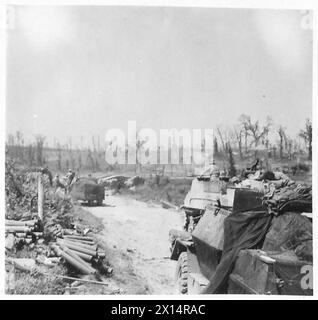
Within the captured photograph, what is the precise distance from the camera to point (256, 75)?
6.40 metres

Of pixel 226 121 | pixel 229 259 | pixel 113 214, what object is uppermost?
pixel 226 121

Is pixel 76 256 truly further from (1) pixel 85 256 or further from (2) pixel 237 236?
(2) pixel 237 236

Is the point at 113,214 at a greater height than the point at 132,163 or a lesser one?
lesser

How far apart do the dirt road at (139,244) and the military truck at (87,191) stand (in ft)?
0.35

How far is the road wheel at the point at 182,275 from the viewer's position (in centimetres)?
617

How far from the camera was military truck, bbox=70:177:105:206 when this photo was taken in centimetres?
634

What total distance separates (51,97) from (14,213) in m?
1.70

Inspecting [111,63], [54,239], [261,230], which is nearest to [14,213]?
[54,239]

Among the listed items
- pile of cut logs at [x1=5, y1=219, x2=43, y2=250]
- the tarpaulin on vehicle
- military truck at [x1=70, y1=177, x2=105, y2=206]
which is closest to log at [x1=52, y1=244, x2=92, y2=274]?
pile of cut logs at [x1=5, y1=219, x2=43, y2=250]

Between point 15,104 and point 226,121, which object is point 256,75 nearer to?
point 226,121

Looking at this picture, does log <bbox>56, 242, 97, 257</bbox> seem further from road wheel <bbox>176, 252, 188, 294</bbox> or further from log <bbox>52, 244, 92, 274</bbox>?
road wheel <bbox>176, 252, 188, 294</bbox>

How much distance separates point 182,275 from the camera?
6176mm

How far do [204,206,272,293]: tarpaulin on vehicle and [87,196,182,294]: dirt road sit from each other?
0.73 metres

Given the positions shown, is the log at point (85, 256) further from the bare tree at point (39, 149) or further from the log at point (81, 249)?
the bare tree at point (39, 149)
